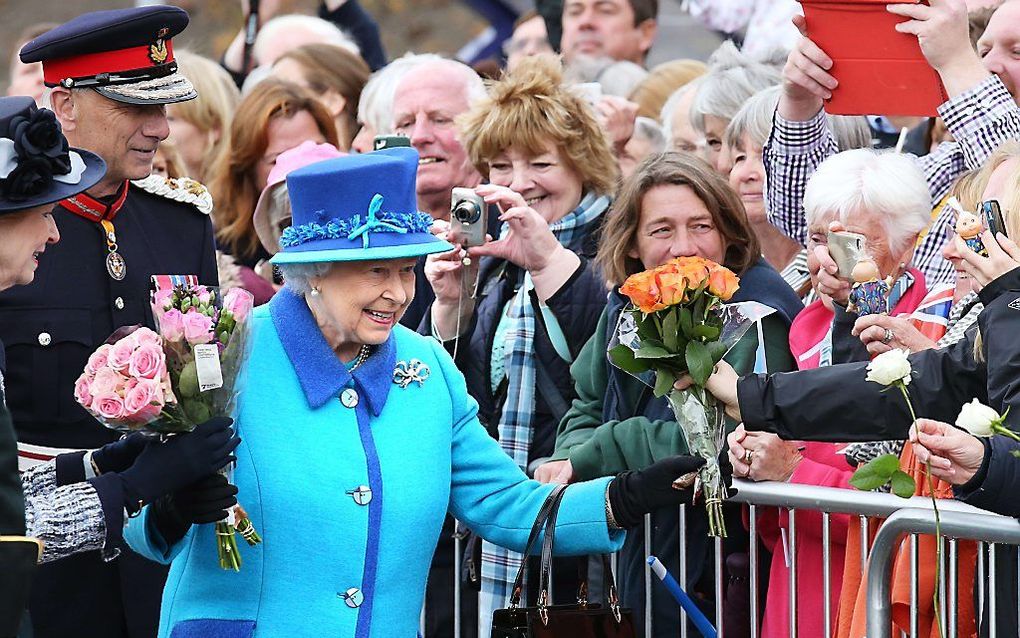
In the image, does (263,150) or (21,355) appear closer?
(21,355)

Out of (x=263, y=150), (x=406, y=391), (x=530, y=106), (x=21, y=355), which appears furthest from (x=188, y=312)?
(x=263, y=150)

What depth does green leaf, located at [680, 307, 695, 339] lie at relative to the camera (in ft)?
13.6

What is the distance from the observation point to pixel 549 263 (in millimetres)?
5273

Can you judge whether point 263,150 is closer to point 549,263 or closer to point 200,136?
point 200,136

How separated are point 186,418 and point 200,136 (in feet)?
14.5

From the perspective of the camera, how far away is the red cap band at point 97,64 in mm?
4875

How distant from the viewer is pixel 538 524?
427 cm

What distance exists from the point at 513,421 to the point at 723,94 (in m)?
1.75

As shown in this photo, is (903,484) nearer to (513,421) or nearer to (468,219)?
(513,421)

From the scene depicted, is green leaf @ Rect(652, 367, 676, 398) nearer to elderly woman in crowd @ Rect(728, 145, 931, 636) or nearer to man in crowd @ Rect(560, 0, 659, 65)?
elderly woman in crowd @ Rect(728, 145, 931, 636)

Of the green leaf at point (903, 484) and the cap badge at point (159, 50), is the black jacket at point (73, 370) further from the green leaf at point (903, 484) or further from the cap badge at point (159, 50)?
the green leaf at point (903, 484)

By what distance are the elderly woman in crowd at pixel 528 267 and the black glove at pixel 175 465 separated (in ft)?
5.18

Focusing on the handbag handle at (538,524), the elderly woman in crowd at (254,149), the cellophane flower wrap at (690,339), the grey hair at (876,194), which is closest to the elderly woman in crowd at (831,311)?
the grey hair at (876,194)

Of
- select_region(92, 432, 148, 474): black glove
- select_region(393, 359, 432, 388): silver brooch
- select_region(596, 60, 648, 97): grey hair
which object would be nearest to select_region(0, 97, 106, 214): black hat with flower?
select_region(92, 432, 148, 474): black glove
